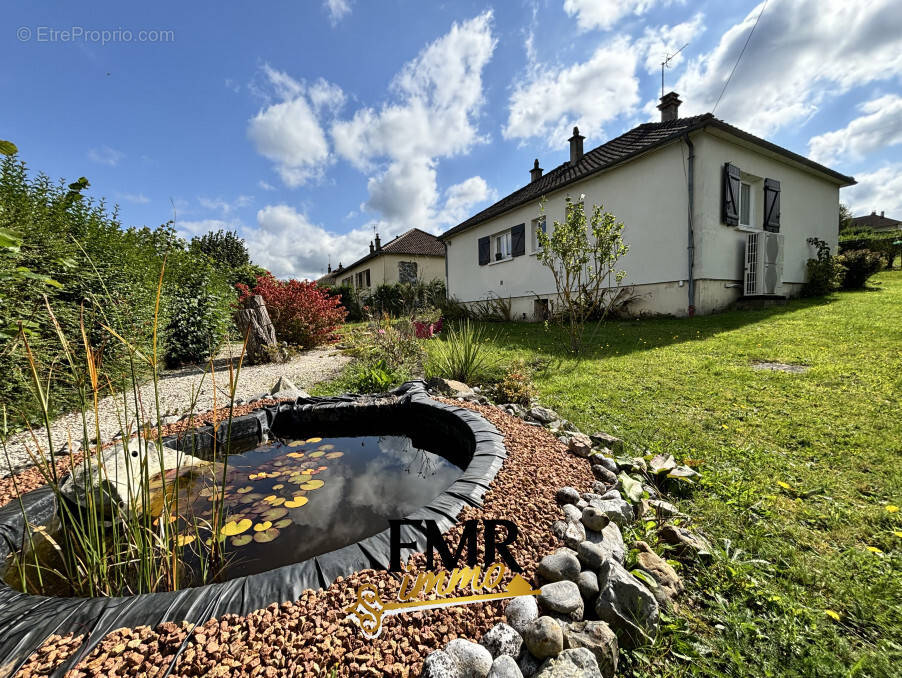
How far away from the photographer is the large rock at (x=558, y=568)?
1254 mm

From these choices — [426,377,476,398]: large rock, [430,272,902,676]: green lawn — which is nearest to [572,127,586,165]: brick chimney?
[430,272,902,676]: green lawn

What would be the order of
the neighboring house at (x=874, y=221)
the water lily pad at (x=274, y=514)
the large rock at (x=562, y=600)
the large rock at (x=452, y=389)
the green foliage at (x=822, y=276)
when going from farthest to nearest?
the neighboring house at (x=874, y=221), the green foliage at (x=822, y=276), the large rock at (x=452, y=389), the water lily pad at (x=274, y=514), the large rock at (x=562, y=600)

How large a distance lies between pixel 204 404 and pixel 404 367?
93.0 inches

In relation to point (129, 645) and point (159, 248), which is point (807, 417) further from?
point (159, 248)

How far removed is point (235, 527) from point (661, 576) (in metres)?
1.96

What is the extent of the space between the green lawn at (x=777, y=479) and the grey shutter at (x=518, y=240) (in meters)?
6.07

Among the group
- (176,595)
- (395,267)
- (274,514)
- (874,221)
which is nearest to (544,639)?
(176,595)

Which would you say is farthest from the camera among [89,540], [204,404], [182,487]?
[204,404]

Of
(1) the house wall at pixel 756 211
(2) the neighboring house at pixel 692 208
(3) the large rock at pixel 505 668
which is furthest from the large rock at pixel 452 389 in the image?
(1) the house wall at pixel 756 211

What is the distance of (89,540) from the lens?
1.18 meters

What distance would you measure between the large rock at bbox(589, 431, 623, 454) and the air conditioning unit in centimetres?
741

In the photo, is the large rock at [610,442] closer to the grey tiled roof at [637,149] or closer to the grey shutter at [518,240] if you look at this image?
the grey tiled roof at [637,149]

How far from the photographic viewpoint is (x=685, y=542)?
1.53 metres

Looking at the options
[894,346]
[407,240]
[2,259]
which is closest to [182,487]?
[2,259]
